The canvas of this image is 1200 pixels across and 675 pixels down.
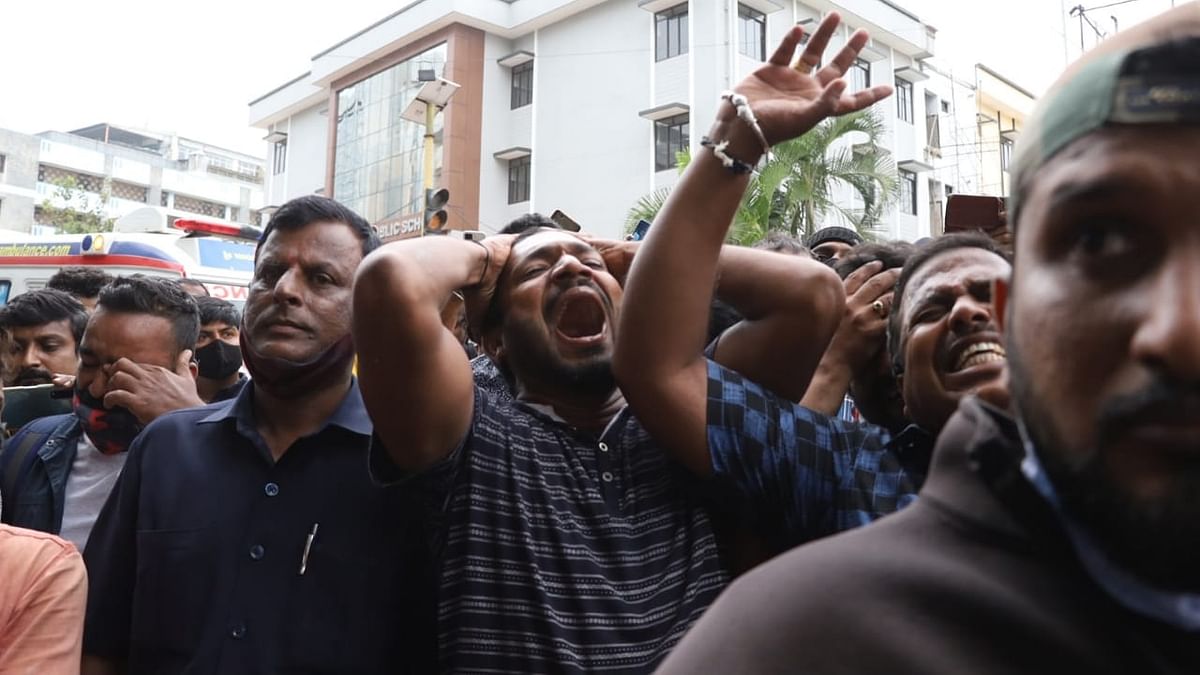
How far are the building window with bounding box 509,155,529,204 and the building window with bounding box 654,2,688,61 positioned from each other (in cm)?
474

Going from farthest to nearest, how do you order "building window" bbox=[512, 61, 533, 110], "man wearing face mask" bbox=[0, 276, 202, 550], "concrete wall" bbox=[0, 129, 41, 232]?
"concrete wall" bbox=[0, 129, 41, 232] → "building window" bbox=[512, 61, 533, 110] → "man wearing face mask" bbox=[0, 276, 202, 550]

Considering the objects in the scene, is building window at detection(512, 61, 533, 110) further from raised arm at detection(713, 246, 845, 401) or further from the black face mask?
raised arm at detection(713, 246, 845, 401)

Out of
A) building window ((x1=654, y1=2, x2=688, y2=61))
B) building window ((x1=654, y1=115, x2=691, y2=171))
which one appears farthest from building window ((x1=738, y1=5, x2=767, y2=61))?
building window ((x1=654, y1=115, x2=691, y2=171))

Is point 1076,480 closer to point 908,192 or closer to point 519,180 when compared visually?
point 519,180

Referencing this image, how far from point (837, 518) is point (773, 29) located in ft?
72.6

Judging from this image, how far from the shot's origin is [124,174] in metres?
51.1

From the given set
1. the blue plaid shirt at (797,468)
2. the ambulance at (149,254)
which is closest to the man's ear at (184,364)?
the blue plaid shirt at (797,468)

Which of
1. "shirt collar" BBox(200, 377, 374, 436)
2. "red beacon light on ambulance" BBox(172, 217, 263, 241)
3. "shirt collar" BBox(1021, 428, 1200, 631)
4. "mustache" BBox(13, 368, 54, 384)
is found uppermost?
"red beacon light on ambulance" BBox(172, 217, 263, 241)

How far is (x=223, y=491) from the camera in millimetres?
2260

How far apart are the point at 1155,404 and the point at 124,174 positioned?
57504 mm

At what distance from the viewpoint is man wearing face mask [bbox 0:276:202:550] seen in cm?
301

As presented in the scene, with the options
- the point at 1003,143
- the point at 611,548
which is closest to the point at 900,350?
the point at 611,548

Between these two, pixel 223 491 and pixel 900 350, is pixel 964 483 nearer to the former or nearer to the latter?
pixel 900 350

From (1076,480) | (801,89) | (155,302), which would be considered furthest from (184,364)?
(1076,480)
